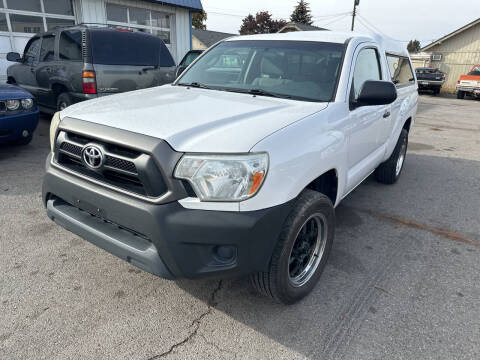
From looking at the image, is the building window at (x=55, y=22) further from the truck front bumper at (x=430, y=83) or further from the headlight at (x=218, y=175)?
the truck front bumper at (x=430, y=83)

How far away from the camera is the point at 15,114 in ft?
16.6

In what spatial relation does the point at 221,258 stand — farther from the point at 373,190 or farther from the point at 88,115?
the point at 373,190

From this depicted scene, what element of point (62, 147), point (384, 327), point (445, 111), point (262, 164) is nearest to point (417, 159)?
point (384, 327)

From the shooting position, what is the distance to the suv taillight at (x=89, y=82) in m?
5.72

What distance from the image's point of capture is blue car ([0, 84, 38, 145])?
492 centimetres

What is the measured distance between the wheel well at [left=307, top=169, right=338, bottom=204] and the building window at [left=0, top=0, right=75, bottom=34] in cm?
1008

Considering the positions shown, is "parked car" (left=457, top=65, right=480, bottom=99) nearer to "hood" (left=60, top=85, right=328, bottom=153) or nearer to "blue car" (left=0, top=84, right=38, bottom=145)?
"hood" (left=60, top=85, right=328, bottom=153)

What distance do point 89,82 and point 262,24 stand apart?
53.7m

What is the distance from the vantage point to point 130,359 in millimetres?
1985

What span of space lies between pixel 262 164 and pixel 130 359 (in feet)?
4.31

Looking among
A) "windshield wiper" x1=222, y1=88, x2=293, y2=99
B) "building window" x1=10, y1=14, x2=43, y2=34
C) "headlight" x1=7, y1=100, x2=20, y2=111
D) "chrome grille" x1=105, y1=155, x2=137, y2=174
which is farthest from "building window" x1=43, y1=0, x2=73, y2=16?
"chrome grille" x1=105, y1=155, x2=137, y2=174

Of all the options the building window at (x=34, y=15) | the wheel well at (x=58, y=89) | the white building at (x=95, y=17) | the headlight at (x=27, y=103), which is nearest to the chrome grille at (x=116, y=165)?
the headlight at (x=27, y=103)

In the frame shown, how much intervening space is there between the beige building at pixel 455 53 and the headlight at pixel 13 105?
2696 centimetres

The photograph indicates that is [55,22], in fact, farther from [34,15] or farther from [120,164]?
[120,164]
